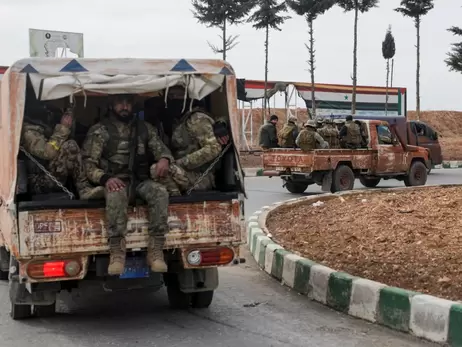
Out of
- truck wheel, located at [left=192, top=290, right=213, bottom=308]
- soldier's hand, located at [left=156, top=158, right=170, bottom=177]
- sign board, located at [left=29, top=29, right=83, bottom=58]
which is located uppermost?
sign board, located at [left=29, top=29, right=83, bottom=58]

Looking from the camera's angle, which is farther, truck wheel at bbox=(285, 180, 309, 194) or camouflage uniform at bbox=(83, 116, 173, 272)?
→ truck wheel at bbox=(285, 180, 309, 194)

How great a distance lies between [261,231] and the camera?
866 centimetres

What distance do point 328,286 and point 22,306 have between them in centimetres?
269

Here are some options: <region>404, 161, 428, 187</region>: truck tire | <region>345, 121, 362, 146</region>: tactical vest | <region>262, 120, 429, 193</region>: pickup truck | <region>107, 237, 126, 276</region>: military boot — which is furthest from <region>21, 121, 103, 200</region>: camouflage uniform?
<region>404, 161, 428, 187</region>: truck tire

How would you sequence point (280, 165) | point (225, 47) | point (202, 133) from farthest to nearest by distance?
point (225, 47) < point (280, 165) < point (202, 133)

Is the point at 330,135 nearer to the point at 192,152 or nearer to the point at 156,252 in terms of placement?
the point at 192,152

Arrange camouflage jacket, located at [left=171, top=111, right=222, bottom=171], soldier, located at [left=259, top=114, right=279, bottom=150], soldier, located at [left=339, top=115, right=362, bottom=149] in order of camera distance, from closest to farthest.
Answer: camouflage jacket, located at [left=171, top=111, right=222, bottom=171]
soldier, located at [left=339, top=115, right=362, bottom=149]
soldier, located at [left=259, top=114, right=279, bottom=150]

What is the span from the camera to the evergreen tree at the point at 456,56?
3350 cm

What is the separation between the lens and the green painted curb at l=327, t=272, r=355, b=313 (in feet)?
18.7

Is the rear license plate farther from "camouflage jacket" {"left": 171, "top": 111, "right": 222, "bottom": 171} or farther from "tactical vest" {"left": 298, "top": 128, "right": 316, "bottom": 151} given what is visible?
"tactical vest" {"left": 298, "top": 128, "right": 316, "bottom": 151}

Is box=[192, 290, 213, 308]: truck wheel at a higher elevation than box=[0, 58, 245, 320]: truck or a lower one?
lower

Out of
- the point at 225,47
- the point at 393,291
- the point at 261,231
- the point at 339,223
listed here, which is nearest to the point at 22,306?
the point at 393,291

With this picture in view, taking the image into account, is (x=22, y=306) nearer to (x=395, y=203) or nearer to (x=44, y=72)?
(x=44, y=72)

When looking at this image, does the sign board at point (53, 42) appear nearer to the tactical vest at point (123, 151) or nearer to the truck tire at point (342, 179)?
the truck tire at point (342, 179)
